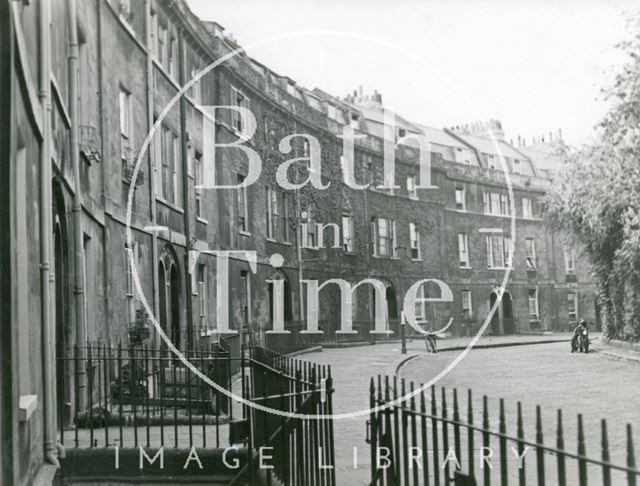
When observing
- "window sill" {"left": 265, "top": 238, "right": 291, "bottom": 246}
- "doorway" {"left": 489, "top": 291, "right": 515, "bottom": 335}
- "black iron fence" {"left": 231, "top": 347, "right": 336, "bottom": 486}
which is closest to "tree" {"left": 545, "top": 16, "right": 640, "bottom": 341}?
"window sill" {"left": 265, "top": 238, "right": 291, "bottom": 246}

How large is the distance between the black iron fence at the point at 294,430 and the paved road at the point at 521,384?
77cm

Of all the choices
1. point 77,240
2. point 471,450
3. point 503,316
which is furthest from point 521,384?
point 503,316

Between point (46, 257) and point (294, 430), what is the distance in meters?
2.56

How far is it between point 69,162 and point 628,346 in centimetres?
1943

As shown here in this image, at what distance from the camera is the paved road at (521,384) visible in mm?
10531

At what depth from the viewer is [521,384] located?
1755 cm

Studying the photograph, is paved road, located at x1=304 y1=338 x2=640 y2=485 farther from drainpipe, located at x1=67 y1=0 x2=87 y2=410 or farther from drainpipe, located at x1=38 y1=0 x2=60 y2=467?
drainpipe, located at x1=67 y1=0 x2=87 y2=410

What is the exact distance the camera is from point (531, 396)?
15219 millimetres

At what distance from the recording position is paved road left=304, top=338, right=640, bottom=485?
34.6 feet

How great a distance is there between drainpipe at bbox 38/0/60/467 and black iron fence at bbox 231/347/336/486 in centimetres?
173

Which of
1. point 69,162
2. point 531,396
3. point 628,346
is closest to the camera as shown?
point 69,162

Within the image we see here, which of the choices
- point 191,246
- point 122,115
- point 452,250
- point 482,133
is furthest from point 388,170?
point 122,115

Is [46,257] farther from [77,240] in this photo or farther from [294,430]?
[77,240]

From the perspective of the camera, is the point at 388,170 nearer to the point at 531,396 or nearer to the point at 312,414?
the point at 531,396
